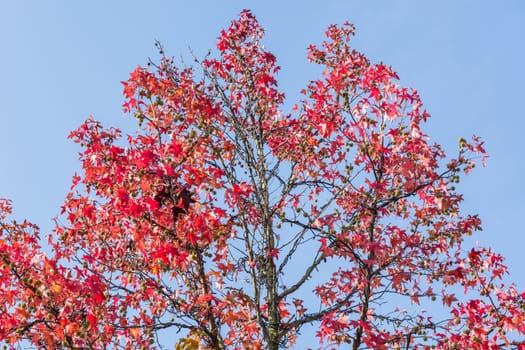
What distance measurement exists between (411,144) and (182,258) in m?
3.79

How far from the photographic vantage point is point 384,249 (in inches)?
328

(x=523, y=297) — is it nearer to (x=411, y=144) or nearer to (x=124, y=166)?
(x=411, y=144)

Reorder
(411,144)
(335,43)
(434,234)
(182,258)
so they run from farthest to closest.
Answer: (335,43), (434,234), (411,144), (182,258)

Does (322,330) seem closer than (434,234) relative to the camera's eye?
Yes

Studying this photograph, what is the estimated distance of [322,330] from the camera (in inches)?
334

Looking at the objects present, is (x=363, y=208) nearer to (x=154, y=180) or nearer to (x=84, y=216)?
(x=154, y=180)

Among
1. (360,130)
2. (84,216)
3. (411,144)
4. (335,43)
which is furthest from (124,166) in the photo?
(335,43)

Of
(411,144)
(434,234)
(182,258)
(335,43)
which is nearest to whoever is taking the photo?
(182,258)

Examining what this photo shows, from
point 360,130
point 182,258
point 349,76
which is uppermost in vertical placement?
point 349,76

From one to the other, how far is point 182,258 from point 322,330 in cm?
232

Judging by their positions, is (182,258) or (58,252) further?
(58,252)

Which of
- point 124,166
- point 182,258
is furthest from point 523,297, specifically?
point 124,166

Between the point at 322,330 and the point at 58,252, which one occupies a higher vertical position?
the point at 58,252

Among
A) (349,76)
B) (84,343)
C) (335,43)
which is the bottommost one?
(84,343)
